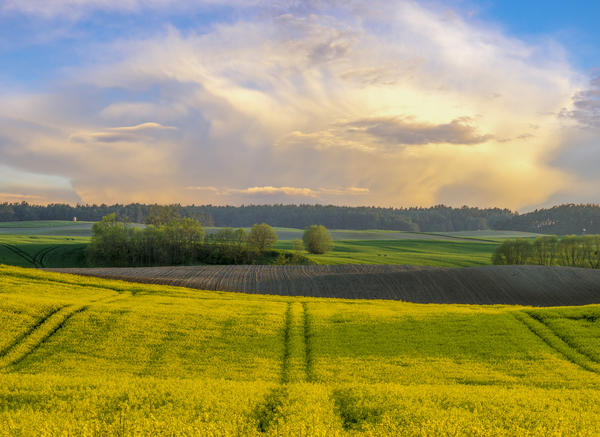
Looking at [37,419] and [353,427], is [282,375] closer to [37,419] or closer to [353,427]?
[353,427]

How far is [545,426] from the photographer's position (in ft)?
37.2

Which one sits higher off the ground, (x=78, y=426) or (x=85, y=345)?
(x=78, y=426)

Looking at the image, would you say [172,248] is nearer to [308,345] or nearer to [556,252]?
[556,252]

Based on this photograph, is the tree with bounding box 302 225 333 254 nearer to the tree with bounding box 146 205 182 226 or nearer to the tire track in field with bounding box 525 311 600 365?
the tree with bounding box 146 205 182 226

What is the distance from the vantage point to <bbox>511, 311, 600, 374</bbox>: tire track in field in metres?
21.0

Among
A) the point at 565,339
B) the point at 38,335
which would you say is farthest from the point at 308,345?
the point at 565,339

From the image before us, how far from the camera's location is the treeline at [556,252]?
9538cm

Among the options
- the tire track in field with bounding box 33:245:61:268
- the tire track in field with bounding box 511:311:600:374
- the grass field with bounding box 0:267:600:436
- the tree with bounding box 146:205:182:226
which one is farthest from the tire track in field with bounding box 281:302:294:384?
the tree with bounding box 146:205:182:226

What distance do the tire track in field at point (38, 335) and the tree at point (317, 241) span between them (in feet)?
339

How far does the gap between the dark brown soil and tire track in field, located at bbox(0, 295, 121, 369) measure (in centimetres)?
2410

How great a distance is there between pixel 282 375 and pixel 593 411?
10.6 m

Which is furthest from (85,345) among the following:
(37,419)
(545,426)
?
(545,426)

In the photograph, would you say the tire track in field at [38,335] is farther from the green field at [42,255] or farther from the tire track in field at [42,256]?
the green field at [42,255]

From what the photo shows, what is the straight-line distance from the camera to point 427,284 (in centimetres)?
5056
